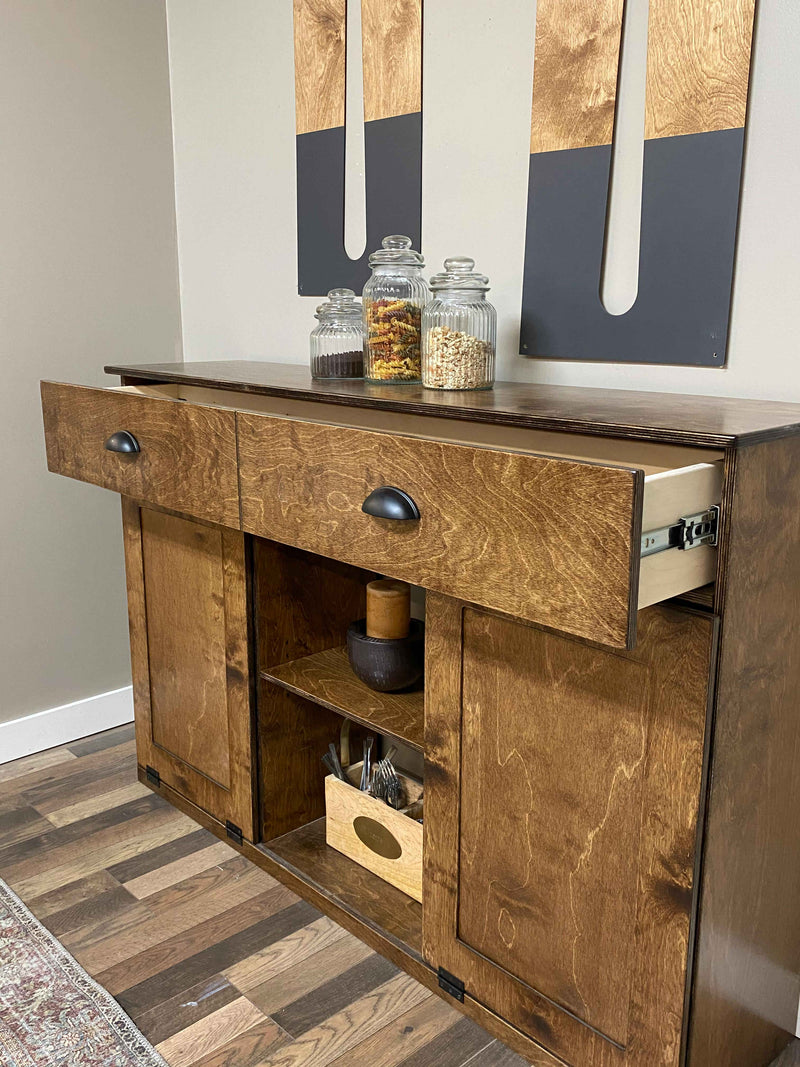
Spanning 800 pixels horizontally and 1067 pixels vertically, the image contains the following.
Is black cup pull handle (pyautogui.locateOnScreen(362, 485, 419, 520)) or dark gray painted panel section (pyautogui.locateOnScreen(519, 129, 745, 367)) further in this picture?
dark gray painted panel section (pyautogui.locateOnScreen(519, 129, 745, 367))

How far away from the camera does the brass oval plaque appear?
64.4 inches

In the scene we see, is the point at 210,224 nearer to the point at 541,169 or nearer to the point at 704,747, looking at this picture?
the point at 541,169

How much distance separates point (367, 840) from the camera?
66.3 inches

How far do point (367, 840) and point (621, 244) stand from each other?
1.10 m

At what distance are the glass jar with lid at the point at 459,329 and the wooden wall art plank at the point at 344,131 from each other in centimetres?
38

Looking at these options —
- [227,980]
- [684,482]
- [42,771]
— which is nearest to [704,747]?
[684,482]

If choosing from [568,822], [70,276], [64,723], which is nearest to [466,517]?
[568,822]

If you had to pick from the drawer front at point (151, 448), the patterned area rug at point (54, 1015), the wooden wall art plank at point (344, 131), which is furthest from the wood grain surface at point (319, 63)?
the patterned area rug at point (54, 1015)

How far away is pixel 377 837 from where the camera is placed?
5.45ft

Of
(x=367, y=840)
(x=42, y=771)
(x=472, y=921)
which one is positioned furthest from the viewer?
(x=42, y=771)

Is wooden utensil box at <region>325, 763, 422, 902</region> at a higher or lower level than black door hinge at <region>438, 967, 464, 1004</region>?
higher

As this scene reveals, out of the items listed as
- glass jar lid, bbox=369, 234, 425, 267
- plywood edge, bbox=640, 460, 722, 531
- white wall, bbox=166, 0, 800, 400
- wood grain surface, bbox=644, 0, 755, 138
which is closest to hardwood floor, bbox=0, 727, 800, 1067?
plywood edge, bbox=640, 460, 722, 531

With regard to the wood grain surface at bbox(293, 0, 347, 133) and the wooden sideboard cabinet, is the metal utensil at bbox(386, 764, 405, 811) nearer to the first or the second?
the wooden sideboard cabinet

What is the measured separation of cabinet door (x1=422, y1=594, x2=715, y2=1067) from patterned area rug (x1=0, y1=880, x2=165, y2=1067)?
19.3 inches
